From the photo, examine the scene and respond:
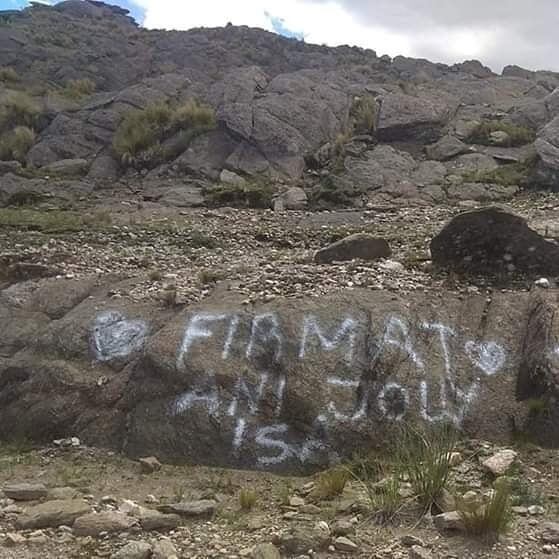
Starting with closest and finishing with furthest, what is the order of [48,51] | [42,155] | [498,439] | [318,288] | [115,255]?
[498,439] → [318,288] → [115,255] → [42,155] → [48,51]

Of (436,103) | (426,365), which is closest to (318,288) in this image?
(426,365)

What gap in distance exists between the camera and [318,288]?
25.7 feet

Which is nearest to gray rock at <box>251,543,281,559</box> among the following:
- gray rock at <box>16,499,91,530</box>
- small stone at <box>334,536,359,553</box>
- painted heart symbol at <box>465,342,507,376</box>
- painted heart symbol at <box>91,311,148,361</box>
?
small stone at <box>334,536,359,553</box>

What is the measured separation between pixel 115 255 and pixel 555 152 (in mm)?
9504

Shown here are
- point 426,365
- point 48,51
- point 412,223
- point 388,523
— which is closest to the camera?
point 388,523

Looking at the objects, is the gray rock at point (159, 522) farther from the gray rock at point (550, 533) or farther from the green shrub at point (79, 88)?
the green shrub at point (79, 88)

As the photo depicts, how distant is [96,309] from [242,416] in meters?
2.44

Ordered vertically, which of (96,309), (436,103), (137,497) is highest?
(436,103)

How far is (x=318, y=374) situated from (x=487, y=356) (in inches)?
67.0

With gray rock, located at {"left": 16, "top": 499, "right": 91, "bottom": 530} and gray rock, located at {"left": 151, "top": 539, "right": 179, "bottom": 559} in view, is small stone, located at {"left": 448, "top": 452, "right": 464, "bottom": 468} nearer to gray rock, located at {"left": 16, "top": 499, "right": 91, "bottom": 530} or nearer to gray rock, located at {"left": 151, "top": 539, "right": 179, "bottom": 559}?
gray rock, located at {"left": 151, "top": 539, "right": 179, "bottom": 559}

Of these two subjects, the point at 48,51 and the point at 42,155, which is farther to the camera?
the point at 48,51

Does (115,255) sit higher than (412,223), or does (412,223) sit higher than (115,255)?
(412,223)

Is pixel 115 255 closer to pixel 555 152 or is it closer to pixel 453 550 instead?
pixel 453 550

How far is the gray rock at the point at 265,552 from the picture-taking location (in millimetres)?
4352
